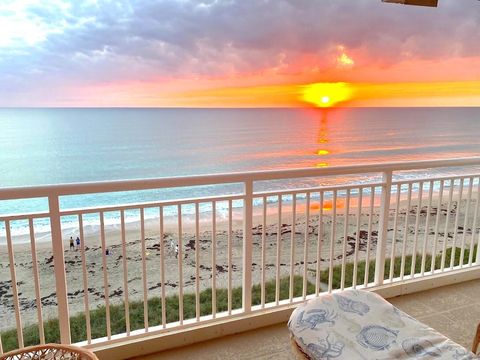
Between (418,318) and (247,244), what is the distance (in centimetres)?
137

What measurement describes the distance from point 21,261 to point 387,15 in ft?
24.5

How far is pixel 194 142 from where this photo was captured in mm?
23297

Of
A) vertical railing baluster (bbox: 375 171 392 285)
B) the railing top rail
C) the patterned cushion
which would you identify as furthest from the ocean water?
the patterned cushion

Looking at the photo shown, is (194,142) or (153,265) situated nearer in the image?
(153,265)

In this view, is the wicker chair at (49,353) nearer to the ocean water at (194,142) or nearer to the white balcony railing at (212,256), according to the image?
the white balcony railing at (212,256)

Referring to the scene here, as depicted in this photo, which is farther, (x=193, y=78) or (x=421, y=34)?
(x=193, y=78)

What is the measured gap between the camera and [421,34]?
598 centimetres

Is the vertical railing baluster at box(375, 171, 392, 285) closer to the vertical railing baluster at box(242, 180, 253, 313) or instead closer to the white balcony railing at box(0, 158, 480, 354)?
the white balcony railing at box(0, 158, 480, 354)

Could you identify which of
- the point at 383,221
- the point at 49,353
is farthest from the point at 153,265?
the point at 49,353

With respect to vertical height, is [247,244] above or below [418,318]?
above

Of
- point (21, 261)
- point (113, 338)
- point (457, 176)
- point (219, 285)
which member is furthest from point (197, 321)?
point (21, 261)

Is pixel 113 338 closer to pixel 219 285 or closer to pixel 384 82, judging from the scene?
pixel 219 285

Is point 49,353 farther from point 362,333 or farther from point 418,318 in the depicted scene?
point 418,318

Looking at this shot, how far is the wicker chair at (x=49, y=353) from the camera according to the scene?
151cm
